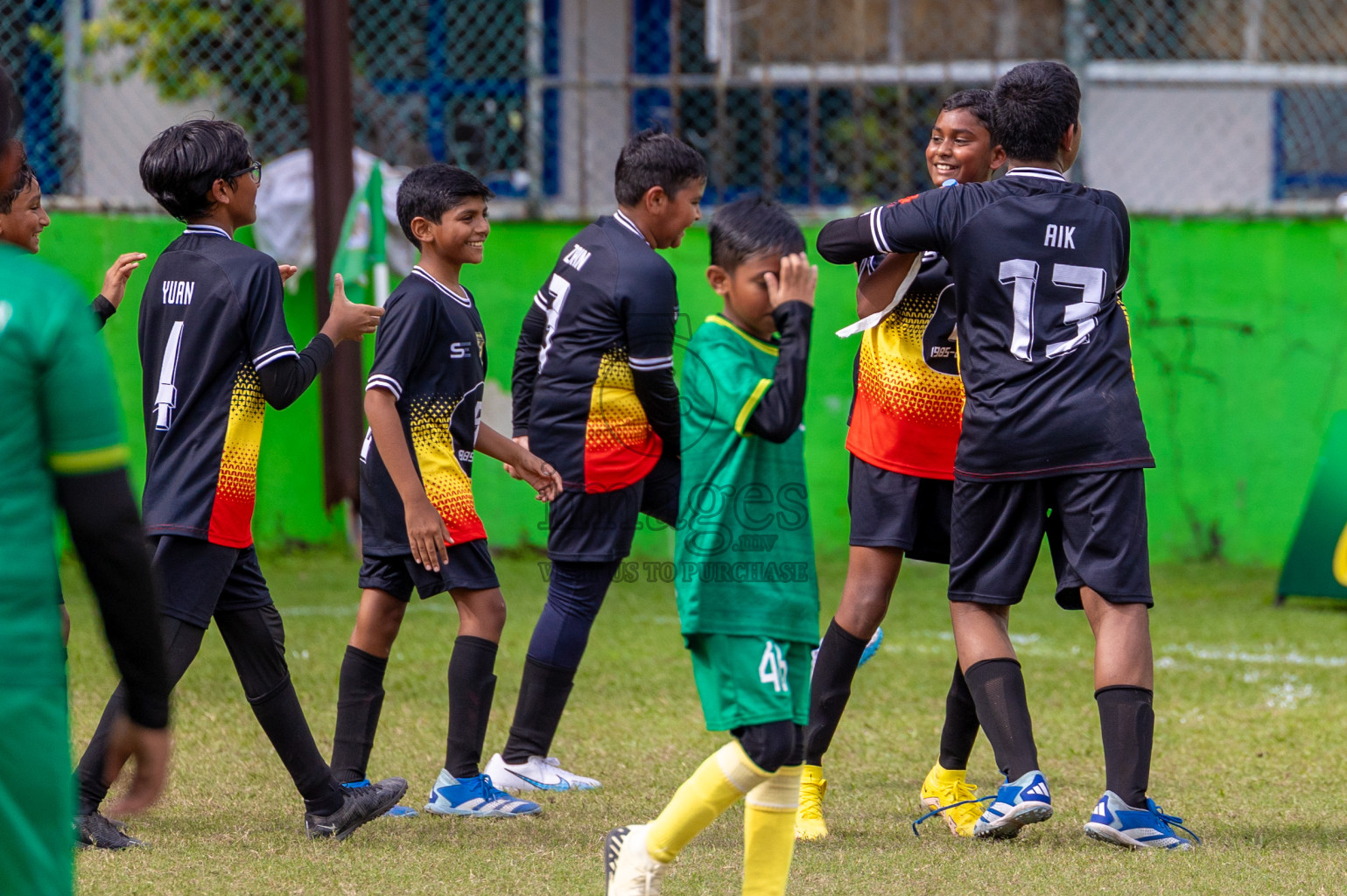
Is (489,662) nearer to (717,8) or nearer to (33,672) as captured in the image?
(33,672)

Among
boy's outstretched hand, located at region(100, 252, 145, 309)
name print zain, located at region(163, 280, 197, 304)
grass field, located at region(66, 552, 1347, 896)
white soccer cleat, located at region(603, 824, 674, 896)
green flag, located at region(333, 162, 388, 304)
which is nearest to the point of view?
white soccer cleat, located at region(603, 824, 674, 896)

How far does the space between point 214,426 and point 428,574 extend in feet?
2.36

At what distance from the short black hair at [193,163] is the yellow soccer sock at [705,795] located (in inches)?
79.0

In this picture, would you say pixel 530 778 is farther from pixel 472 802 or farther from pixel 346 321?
pixel 346 321

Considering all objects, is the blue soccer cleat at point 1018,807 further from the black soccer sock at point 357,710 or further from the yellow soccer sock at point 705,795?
the black soccer sock at point 357,710

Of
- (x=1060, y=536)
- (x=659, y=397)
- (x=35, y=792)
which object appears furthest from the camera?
(x=659, y=397)

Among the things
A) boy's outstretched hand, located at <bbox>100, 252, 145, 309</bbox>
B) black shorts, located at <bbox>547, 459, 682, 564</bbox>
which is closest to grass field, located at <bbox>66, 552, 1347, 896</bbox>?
black shorts, located at <bbox>547, 459, 682, 564</bbox>

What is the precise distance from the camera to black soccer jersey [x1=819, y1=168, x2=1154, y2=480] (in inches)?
149

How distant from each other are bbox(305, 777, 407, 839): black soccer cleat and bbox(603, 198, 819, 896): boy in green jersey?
952 mm

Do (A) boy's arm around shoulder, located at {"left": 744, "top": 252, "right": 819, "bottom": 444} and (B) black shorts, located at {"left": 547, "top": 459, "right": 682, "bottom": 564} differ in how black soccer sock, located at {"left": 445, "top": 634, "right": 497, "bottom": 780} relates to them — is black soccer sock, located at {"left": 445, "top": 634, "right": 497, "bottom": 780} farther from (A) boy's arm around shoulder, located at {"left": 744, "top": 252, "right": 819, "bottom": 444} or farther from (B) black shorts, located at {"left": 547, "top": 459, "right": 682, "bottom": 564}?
(A) boy's arm around shoulder, located at {"left": 744, "top": 252, "right": 819, "bottom": 444}

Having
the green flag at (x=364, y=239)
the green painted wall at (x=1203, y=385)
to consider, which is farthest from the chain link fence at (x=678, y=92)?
the green flag at (x=364, y=239)

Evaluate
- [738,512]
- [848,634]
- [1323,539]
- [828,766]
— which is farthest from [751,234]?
[1323,539]

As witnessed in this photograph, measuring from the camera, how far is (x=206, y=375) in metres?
3.73

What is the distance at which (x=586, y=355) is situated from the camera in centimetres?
441
